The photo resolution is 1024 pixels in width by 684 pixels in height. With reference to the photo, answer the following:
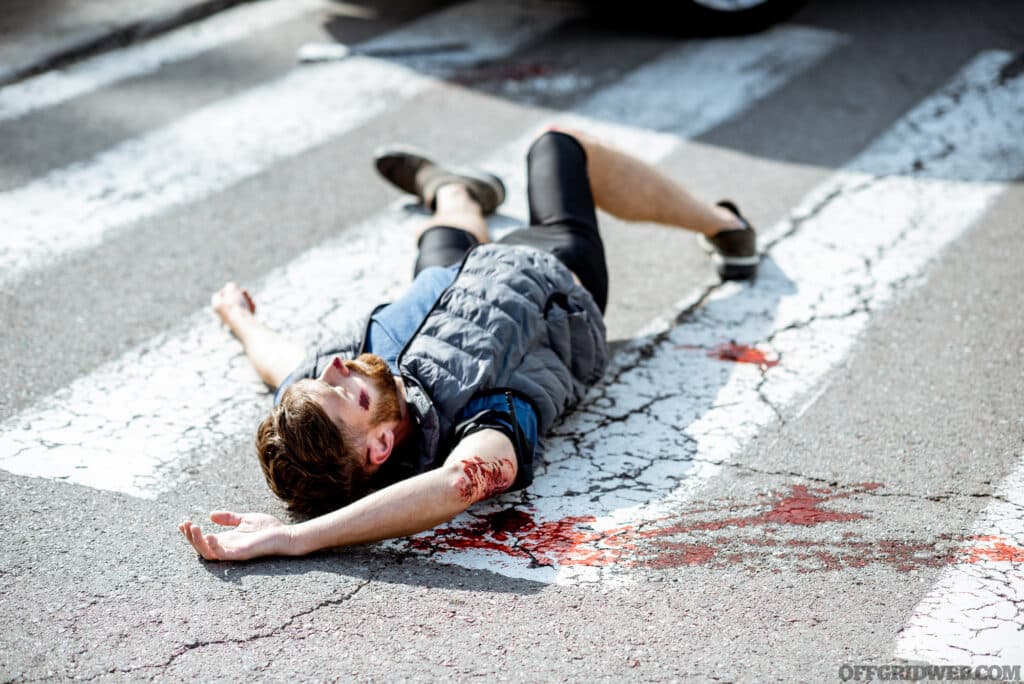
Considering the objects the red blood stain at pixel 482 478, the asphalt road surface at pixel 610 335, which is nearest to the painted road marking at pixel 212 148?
the asphalt road surface at pixel 610 335

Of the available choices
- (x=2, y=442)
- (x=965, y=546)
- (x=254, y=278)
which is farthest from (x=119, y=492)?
(x=965, y=546)

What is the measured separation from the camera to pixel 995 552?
3246 mm

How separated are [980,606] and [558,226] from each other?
77.8 inches

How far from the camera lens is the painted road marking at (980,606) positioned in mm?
2854

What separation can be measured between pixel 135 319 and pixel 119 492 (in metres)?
1.10

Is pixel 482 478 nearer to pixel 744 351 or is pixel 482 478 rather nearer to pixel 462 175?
pixel 744 351

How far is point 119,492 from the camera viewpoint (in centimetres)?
358

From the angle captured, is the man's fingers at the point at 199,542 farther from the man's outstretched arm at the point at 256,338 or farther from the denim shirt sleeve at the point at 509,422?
the man's outstretched arm at the point at 256,338

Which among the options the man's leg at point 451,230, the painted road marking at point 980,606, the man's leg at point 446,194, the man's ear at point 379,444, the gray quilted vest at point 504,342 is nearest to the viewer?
the painted road marking at point 980,606

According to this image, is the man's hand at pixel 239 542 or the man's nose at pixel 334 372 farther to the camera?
the man's nose at pixel 334 372

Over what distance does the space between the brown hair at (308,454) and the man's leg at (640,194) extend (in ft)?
5.64

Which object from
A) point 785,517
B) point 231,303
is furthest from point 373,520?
point 231,303

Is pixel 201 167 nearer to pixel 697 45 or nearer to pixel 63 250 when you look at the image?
pixel 63 250

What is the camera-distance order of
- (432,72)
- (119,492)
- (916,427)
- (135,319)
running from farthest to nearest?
(432,72)
(135,319)
(916,427)
(119,492)
